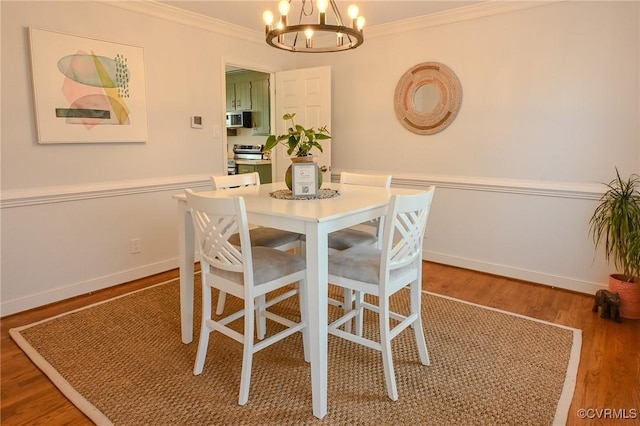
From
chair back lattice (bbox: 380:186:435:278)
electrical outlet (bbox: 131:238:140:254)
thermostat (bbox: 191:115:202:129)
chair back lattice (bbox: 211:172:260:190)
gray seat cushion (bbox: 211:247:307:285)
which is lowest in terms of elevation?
electrical outlet (bbox: 131:238:140:254)

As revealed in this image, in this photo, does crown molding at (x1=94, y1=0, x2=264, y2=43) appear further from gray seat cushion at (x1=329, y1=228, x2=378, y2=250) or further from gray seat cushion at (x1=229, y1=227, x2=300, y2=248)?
gray seat cushion at (x1=329, y1=228, x2=378, y2=250)

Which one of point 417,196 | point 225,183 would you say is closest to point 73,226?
point 225,183

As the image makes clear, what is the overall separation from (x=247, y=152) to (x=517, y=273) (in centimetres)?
425

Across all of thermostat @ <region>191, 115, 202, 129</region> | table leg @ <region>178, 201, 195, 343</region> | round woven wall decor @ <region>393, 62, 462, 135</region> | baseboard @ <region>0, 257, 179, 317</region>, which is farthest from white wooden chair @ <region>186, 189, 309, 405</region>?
round woven wall decor @ <region>393, 62, 462, 135</region>

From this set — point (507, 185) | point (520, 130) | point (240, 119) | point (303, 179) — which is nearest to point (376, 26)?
point (520, 130)

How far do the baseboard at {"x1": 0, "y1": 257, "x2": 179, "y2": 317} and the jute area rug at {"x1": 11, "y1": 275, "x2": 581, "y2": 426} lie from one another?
0.31 meters

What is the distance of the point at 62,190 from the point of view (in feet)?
9.35

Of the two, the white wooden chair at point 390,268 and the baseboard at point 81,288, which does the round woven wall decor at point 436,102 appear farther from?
the baseboard at point 81,288

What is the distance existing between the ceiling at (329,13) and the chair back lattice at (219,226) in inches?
83.9

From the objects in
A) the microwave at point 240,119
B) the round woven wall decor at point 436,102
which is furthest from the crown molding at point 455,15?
the microwave at point 240,119

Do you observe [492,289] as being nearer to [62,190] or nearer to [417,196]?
[417,196]

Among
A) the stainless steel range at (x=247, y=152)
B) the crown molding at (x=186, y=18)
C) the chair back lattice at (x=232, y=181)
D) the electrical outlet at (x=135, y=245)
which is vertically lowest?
the electrical outlet at (x=135, y=245)

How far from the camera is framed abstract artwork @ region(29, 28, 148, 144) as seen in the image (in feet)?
8.77

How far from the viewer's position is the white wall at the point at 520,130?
2.85 metres
